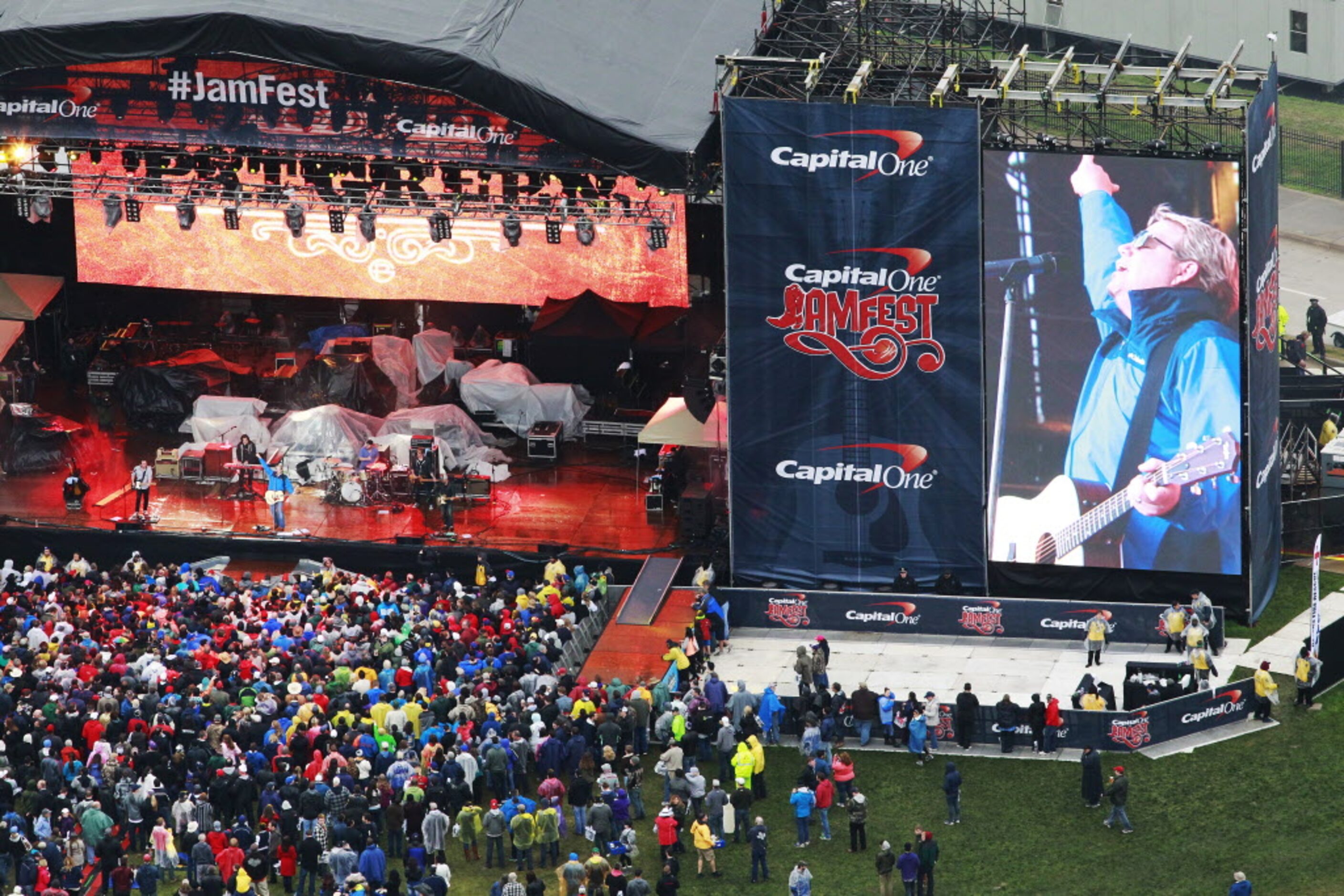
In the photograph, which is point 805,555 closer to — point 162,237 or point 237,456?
point 237,456

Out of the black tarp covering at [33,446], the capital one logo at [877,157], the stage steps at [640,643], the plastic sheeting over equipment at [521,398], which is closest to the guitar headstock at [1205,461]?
the capital one logo at [877,157]

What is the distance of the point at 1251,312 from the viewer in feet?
168

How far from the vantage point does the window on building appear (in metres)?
74.9

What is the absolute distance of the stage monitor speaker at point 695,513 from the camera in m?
55.8

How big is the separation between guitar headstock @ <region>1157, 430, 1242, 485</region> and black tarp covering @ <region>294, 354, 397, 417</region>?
2003cm

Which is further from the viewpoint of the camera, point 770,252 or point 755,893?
point 770,252

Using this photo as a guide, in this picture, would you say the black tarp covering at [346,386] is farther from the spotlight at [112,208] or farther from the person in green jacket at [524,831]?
the person in green jacket at [524,831]

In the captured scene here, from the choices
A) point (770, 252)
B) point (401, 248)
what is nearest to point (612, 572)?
point (770, 252)

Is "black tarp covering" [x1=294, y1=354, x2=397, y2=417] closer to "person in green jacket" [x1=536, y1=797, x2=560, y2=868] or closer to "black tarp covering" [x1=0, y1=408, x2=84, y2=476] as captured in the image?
"black tarp covering" [x1=0, y1=408, x2=84, y2=476]

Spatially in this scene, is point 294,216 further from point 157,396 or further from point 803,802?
point 803,802

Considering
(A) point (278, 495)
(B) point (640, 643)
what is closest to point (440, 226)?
(A) point (278, 495)

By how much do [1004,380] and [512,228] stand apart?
1103 centimetres

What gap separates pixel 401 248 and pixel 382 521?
8039 millimetres

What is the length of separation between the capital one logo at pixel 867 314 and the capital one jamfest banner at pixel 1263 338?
5.91m
